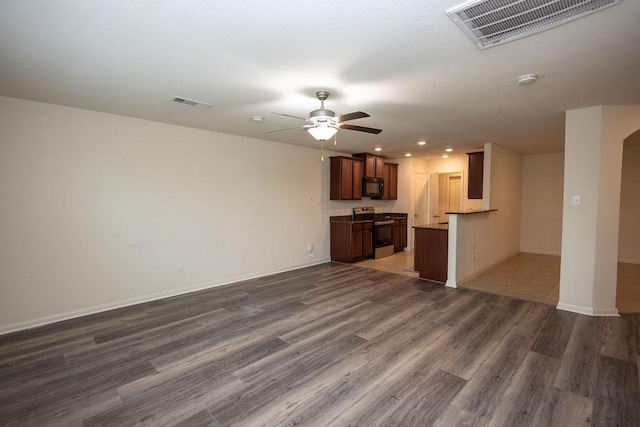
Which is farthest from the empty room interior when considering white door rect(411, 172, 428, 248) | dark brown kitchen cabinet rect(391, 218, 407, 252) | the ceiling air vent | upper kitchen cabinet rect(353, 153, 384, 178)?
white door rect(411, 172, 428, 248)

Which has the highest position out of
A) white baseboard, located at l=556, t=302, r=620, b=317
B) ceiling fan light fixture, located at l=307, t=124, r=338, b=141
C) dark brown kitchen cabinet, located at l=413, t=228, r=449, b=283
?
ceiling fan light fixture, located at l=307, t=124, r=338, b=141

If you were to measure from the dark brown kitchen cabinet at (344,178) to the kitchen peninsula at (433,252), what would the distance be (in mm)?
1937

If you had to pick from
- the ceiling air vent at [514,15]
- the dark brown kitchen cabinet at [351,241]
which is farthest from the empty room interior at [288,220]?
the dark brown kitchen cabinet at [351,241]

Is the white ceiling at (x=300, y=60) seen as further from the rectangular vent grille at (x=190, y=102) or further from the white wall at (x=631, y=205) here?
the white wall at (x=631, y=205)

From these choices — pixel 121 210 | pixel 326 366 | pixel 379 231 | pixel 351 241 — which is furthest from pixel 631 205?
pixel 121 210

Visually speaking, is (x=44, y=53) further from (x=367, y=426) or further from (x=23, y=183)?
(x=367, y=426)

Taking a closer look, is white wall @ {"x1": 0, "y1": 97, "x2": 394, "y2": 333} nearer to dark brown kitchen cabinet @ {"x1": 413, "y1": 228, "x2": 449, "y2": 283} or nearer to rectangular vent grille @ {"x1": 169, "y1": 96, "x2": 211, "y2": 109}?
rectangular vent grille @ {"x1": 169, "y1": 96, "x2": 211, "y2": 109}

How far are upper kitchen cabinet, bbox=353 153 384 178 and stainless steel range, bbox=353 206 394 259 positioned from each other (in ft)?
2.88

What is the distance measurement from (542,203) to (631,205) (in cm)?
150

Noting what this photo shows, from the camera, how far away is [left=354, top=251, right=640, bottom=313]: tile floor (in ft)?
13.8

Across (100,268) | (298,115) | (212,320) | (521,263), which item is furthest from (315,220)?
(521,263)

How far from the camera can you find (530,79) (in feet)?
8.51

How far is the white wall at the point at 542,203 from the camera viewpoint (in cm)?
700

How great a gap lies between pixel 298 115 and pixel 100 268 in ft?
10.4
